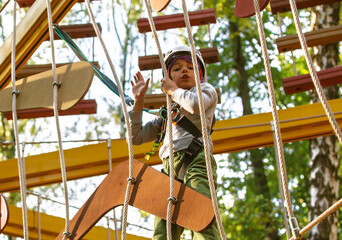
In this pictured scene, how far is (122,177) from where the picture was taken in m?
2.31

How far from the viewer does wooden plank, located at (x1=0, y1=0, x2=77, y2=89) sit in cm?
259

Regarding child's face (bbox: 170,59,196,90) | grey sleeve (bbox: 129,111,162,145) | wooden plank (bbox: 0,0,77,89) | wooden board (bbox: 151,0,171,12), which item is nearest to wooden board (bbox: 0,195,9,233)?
wooden plank (bbox: 0,0,77,89)

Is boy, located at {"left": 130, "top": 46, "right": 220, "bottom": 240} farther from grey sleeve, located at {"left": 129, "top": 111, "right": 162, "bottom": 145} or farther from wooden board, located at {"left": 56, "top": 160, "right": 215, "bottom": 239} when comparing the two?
wooden board, located at {"left": 56, "top": 160, "right": 215, "bottom": 239}

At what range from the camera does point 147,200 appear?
220 centimetres

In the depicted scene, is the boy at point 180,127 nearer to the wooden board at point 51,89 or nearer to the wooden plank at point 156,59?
the wooden board at point 51,89

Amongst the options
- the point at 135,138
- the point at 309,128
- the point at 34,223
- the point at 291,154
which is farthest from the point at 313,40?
the point at 291,154

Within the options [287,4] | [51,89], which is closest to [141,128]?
[51,89]

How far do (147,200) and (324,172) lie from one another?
4606 mm

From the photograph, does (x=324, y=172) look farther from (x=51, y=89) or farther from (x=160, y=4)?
(x=160, y=4)

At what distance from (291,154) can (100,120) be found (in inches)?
135

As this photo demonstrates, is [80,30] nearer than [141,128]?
No

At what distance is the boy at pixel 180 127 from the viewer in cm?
243

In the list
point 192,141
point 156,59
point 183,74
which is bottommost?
point 192,141

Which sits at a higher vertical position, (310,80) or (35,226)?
(310,80)
